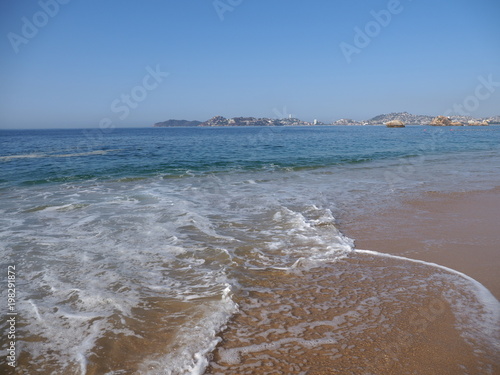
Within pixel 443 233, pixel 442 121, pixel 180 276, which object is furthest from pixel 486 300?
pixel 442 121

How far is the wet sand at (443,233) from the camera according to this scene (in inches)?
220

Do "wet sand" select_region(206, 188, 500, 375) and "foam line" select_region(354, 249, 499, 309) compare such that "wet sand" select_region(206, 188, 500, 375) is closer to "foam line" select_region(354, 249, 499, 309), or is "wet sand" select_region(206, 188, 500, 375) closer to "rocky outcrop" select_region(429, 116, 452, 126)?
"foam line" select_region(354, 249, 499, 309)

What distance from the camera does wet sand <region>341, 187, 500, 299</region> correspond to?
5586mm

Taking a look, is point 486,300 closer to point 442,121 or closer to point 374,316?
point 374,316

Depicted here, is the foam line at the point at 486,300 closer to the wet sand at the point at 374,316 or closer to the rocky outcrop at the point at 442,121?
the wet sand at the point at 374,316

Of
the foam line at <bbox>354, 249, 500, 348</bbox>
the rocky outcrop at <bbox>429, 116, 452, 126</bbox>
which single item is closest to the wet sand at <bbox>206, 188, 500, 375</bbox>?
the foam line at <bbox>354, 249, 500, 348</bbox>

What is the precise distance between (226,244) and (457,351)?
14.4 feet

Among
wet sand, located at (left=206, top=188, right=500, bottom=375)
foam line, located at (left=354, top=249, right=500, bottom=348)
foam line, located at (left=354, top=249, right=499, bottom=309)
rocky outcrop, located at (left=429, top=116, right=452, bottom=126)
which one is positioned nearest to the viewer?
wet sand, located at (left=206, top=188, right=500, bottom=375)

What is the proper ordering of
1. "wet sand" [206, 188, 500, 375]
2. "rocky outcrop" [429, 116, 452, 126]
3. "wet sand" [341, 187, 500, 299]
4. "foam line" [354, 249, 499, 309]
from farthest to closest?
1. "rocky outcrop" [429, 116, 452, 126]
2. "wet sand" [341, 187, 500, 299]
3. "foam line" [354, 249, 499, 309]
4. "wet sand" [206, 188, 500, 375]

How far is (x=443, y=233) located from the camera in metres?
7.17

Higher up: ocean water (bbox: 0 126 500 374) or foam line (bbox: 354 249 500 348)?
foam line (bbox: 354 249 500 348)

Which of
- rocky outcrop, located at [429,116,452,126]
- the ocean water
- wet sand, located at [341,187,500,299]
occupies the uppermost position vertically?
rocky outcrop, located at [429,116,452,126]

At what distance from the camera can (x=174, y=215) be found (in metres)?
9.23

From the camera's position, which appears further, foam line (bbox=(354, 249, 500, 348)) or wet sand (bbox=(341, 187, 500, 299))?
wet sand (bbox=(341, 187, 500, 299))
